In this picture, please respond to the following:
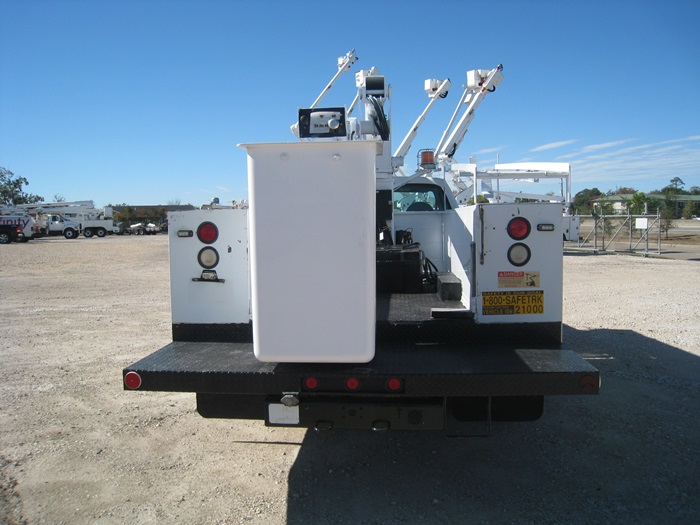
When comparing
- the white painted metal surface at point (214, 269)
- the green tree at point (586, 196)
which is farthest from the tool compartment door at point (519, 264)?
the green tree at point (586, 196)

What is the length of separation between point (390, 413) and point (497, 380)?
1.97ft

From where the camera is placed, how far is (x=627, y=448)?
3750 millimetres

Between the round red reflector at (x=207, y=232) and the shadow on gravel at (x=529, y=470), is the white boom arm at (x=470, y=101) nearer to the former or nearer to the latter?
the shadow on gravel at (x=529, y=470)

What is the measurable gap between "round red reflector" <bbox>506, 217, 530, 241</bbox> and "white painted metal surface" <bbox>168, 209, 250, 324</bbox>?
1.70 m

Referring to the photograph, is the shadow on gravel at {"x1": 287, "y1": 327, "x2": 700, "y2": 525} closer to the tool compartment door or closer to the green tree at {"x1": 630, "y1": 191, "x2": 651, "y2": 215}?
the tool compartment door

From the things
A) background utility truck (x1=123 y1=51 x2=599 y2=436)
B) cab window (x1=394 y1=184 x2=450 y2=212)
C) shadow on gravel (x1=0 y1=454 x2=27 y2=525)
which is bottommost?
shadow on gravel (x1=0 y1=454 x2=27 y2=525)

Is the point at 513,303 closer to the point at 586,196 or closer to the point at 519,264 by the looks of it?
the point at 519,264

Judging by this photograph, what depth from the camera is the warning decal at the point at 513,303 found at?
325 centimetres

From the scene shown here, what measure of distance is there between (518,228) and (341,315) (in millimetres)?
1350

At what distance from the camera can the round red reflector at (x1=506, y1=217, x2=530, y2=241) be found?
3234 millimetres

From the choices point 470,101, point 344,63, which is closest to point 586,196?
point 470,101

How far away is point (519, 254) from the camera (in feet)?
10.7

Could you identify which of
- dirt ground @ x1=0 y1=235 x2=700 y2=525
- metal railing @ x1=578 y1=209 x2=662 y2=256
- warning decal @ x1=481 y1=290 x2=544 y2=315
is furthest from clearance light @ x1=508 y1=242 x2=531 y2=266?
metal railing @ x1=578 y1=209 x2=662 y2=256

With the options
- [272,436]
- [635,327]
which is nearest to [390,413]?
[272,436]
